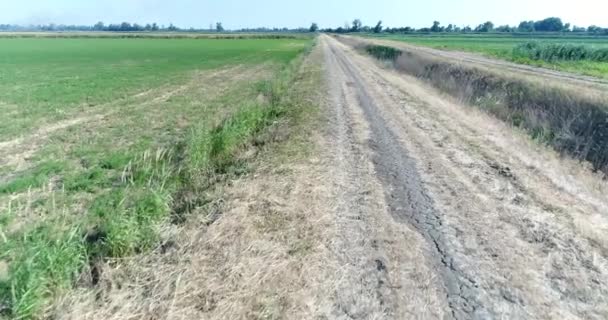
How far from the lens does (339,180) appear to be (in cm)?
695

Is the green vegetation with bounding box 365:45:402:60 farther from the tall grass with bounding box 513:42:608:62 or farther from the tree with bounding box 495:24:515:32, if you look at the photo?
the tree with bounding box 495:24:515:32

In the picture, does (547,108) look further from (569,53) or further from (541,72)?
(569,53)

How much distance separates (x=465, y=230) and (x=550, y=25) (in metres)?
211

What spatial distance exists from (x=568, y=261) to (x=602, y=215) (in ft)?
6.62

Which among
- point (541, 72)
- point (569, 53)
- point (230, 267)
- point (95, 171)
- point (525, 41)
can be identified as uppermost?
point (525, 41)

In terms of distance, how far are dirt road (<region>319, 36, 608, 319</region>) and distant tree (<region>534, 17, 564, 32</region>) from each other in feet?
656

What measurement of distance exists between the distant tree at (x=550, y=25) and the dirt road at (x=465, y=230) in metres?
200

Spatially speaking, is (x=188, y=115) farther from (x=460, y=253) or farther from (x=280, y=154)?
(x=460, y=253)

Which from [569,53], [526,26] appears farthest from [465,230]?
[526,26]

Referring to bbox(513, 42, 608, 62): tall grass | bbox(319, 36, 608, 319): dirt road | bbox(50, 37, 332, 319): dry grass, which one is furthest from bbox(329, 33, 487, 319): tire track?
bbox(513, 42, 608, 62): tall grass

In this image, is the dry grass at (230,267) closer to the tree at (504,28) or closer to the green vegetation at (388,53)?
the green vegetation at (388,53)

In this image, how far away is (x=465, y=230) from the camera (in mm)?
5090

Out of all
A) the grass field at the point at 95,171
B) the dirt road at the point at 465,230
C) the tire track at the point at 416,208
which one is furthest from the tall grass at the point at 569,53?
the tire track at the point at 416,208

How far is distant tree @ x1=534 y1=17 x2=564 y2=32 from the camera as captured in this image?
16582cm
